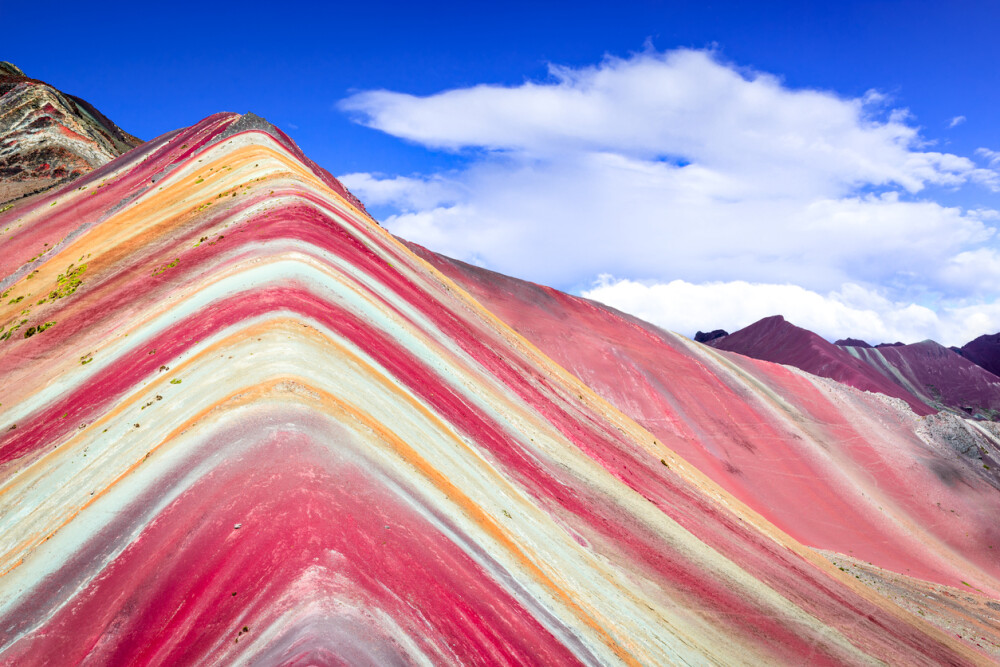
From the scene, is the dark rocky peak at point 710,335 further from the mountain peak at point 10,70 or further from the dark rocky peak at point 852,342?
the mountain peak at point 10,70

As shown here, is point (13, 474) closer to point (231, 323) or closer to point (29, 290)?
point (231, 323)

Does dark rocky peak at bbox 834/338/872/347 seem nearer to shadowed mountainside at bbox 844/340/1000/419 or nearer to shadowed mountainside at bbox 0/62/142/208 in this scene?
shadowed mountainside at bbox 844/340/1000/419

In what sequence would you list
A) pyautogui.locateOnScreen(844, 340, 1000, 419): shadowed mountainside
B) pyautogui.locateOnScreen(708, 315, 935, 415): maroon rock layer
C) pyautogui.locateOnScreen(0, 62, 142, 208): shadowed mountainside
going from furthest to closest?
Result: 1. pyautogui.locateOnScreen(844, 340, 1000, 419): shadowed mountainside
2. pyautogui.locateOnScreen(708, 315, 935, 415): maroon rock layer
3. pyautogui.locateOnScreen(0, 62, 142, 208): shadowed mountainside

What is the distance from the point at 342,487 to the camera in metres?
9.75

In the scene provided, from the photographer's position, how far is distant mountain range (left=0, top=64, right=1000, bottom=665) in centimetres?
845

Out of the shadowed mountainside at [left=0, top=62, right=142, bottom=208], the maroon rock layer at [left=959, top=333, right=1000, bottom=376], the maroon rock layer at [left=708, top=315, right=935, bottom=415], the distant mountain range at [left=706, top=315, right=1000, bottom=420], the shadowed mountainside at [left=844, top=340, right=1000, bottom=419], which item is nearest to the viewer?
the shadowed mountainside at [left=0, top=62, right=142, bottom=208]

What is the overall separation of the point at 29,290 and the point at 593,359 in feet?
99.0

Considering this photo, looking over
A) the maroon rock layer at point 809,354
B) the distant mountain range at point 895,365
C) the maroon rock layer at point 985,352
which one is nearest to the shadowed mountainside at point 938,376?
the distant mountain range at point 895,365

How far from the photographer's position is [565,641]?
34.2 feet

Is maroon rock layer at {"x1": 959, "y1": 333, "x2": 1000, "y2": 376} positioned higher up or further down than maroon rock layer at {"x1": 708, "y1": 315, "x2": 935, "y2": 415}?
higher up

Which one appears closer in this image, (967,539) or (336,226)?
(336,226)

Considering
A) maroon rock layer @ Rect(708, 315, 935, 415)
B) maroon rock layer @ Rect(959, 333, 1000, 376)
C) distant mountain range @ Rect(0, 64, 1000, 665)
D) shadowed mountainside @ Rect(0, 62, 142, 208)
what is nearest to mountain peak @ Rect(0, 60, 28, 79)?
shadowed mountainside @ Rect(0, 62, 142, 208)

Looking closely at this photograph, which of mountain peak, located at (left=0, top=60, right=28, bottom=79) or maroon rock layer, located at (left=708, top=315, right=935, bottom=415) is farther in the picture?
maroon rock layer, located at (left=708, top=315, right=935, bottom=415)

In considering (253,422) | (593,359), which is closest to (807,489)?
(593,359)
